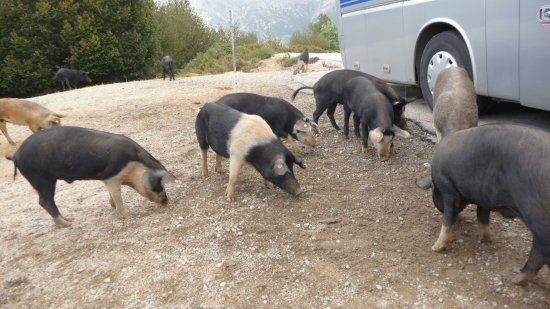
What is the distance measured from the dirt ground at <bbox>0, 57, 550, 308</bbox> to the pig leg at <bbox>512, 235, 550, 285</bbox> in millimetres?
77

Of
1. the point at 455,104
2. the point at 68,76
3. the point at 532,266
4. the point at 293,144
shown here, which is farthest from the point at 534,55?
the point at 68,76

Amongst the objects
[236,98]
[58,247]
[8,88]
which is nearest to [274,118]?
[236,98]

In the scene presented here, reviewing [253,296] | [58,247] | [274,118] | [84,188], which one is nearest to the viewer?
[253,296]

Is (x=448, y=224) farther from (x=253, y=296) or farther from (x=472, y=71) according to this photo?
(x=472, y=71)

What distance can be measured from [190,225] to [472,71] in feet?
13.5

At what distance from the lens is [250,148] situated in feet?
16.7

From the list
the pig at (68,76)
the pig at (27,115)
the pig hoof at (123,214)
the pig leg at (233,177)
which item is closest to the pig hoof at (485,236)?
the pig leg at (233,177)

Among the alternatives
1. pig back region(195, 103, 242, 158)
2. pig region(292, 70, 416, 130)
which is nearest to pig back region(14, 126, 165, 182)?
pig back region(195, 103, 242, 158)

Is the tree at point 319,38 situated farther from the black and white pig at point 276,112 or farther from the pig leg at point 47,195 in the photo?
the pig leg at point 47,195

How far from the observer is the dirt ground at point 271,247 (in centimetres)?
328

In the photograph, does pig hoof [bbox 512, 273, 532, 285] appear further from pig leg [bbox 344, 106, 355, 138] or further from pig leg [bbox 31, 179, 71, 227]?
pig leg [bbox 31, 179, 71, 227]

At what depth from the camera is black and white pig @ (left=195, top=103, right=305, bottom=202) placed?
492cm

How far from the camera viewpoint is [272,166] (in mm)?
4945

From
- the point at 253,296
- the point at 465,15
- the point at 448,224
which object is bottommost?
the point at 253,296
